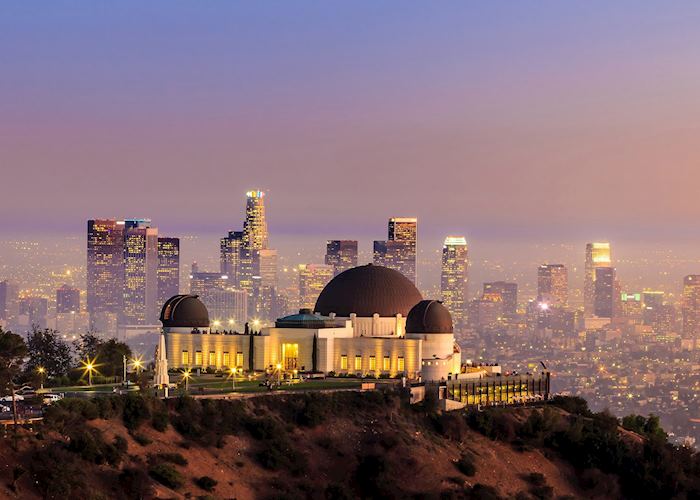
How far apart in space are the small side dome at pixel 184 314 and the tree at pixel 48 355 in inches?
393

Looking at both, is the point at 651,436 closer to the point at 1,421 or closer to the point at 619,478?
the point at 619,478

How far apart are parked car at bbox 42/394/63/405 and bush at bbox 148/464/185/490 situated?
8715mm

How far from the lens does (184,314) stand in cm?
13812

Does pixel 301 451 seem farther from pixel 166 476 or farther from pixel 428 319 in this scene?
pixel 428 319

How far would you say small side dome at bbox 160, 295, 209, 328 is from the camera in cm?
13775

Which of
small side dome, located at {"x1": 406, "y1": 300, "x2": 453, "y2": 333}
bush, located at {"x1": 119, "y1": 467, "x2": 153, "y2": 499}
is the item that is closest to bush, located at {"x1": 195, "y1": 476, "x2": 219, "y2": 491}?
bush, located at {"x1": 119, "y1": 467, "x2": 153, "y2": 499}

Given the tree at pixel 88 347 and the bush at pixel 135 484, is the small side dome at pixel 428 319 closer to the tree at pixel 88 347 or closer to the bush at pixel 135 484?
the tree at pixel 88 347

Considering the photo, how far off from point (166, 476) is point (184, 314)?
51754mm

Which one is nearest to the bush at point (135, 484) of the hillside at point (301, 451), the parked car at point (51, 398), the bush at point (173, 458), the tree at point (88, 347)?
the hillside at point (301, 451)

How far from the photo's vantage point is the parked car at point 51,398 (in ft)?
312

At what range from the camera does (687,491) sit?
366ft

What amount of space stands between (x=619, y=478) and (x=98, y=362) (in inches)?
1778

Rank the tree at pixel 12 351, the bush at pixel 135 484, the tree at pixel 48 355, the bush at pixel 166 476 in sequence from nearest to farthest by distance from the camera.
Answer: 1. the bush at pixel 135 484
2. the bush at pixel 166 476
3. the tree at pixel 12 351
4. the tree at pixel 48 355

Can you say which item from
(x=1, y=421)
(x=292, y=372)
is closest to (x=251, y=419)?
(x=1, y=421)
